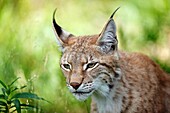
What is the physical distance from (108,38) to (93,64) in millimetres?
236

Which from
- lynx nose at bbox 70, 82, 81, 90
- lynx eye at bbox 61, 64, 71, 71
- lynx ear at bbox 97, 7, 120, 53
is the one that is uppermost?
lynx ear at bbox 97, 7, 120, 53

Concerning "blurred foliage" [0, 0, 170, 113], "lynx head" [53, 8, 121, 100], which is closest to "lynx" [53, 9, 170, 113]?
"lynx head" [53, 8, 121, 100]

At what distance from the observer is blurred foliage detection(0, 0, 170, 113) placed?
27.3 ft

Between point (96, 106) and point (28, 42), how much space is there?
2.85 m

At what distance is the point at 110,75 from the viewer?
20.7 feet

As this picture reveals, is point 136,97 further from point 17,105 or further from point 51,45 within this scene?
point 51,45

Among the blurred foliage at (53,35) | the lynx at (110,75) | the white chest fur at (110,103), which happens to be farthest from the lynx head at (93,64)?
the blurred foliage at (53,35)

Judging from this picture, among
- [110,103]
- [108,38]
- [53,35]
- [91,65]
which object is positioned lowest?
[110,103]

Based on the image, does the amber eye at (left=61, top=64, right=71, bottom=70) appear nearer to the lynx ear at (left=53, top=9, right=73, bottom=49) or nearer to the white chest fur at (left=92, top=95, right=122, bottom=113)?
the lynx ear at (left=53, top=9, right=73, bottom=49)

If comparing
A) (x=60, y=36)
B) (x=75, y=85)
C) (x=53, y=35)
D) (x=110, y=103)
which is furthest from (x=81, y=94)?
(x=53, y=35)

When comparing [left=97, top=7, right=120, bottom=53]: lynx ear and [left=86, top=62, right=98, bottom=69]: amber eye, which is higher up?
[left=97, top=7, right=120, bottom=53]: lynx ear

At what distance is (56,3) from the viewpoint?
35.7ft

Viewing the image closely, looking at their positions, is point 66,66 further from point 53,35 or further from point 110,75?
point 53,35

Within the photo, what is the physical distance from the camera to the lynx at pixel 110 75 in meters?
6.21
